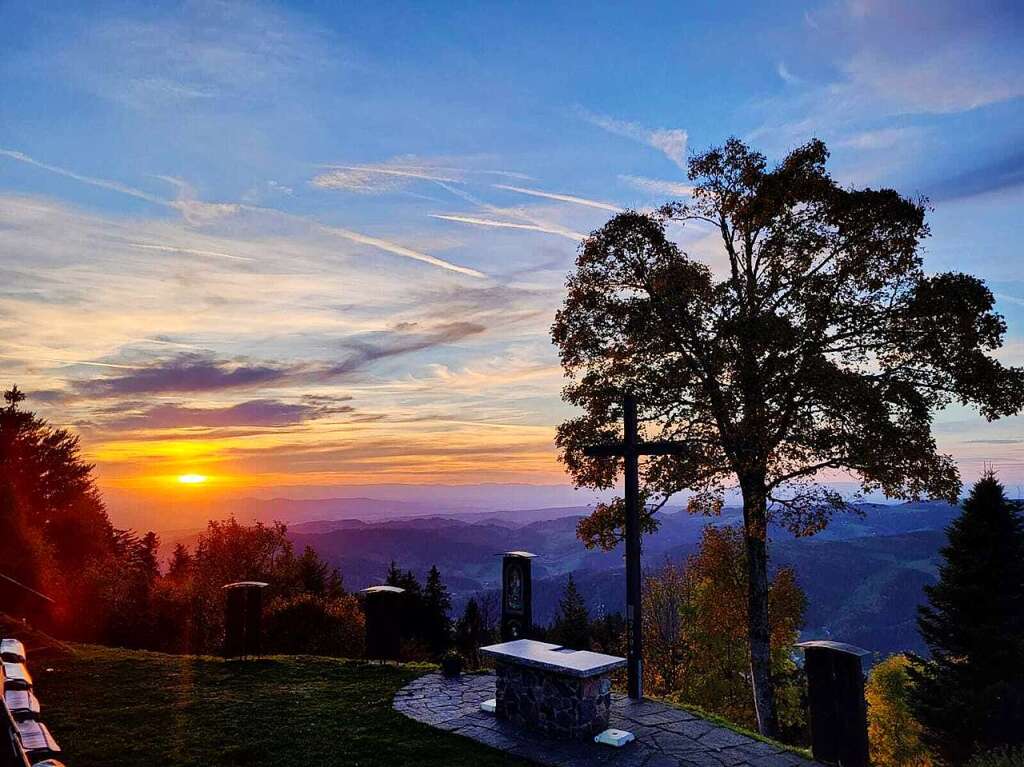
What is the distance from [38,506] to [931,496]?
4276 centimetres

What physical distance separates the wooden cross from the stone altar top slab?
151cm

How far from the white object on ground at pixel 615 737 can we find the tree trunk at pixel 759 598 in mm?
7197

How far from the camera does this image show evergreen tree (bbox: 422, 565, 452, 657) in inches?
1501

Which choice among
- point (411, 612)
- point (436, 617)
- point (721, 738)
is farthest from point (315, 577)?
point (721, 738)

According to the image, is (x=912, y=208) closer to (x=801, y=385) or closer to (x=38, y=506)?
(x=801, y=385)

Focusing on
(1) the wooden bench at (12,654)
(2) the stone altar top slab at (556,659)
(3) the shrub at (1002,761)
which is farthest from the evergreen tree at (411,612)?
(3) the shrub at (1002,761)

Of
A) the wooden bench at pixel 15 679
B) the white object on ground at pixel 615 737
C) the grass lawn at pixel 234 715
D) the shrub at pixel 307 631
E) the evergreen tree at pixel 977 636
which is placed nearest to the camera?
the wooden bench at pixel 15 679

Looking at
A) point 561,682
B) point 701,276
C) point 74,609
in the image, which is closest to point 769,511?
point 701,276

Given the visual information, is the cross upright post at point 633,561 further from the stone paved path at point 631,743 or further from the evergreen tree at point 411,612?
the evergreen tree at point 411,612

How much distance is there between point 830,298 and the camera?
14.7 m

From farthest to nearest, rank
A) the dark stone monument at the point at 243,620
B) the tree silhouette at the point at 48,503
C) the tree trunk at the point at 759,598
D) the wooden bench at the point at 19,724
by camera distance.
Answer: the tree silhouette at the point at 48,503
the tree trunk at the point at 759,598
the dark stone monument at the point at 243,620
the wooden bench at the point at 19,724

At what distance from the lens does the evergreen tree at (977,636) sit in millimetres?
24812

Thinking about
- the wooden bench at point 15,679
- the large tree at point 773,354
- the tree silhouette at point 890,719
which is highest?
the large tree at point 773,354

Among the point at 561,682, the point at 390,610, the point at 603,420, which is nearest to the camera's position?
the point at 561,682
